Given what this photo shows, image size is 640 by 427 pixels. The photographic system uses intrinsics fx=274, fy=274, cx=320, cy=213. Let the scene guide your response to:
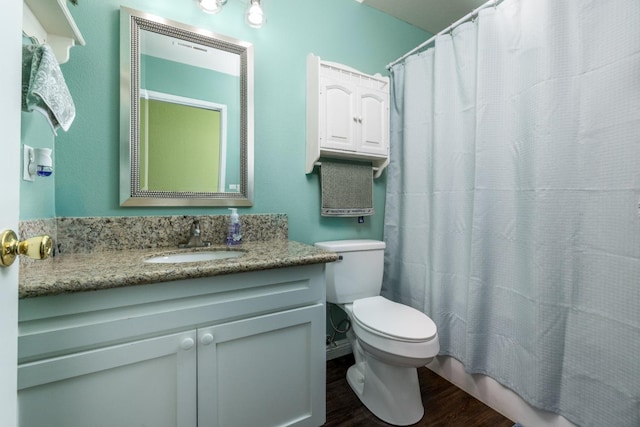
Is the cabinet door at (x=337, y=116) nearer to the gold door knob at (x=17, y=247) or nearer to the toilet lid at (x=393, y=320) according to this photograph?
the toilet lid at (x=393, y=320)

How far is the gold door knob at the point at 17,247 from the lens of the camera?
0.43m

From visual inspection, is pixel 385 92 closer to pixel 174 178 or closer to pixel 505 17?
pixel 505 17

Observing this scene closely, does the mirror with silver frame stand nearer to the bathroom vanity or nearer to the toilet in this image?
the bathroom vanity

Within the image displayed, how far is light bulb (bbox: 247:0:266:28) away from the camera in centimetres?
138

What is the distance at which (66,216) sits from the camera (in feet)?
3.75

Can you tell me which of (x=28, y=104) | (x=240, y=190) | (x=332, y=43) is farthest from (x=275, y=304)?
(x=332, y=43)

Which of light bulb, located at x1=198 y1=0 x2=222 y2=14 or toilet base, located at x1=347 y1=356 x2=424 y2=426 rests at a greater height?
light bulb, located at x1=198 y1=0 x2=222 y2=14

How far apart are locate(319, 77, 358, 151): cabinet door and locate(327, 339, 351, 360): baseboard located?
4.09ft

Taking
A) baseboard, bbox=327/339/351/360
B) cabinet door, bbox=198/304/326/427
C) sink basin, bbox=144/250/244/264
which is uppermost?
sink basin, bbox=144/250/244/264

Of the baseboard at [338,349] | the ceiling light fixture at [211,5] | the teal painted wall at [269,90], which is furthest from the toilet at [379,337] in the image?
the ceiling light fixture at [211,5]

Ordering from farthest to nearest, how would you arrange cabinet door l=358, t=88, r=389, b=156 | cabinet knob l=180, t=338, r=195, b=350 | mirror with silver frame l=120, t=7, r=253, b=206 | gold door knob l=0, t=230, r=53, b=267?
cabinet door l=358, t=88, r=389, b=156 < mirror with silver frame l=120, t=7, r=253, b=206 < cabinet knob l=180, t=338, r=195, b=350 < gold door knob l=0, t=230, r=53, b=267

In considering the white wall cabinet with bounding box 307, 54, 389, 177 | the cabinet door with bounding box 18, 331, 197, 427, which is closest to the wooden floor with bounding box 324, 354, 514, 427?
the cabinet door with bounding box 18, 331, 197, 427

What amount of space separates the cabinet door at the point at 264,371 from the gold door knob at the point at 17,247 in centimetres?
54

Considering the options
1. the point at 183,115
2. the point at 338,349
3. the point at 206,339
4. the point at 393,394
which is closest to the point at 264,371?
the point at 206,339
